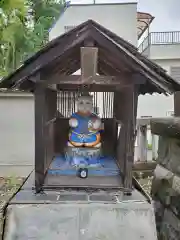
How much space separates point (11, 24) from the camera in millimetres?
6348

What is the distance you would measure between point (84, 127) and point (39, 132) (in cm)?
58

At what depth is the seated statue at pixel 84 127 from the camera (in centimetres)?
288

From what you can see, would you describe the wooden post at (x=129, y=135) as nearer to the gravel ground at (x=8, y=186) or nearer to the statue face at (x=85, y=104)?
the statue face at (x=85, y=104)

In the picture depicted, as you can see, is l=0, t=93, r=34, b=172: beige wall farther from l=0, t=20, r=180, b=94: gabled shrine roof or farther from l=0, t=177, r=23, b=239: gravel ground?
l=0, t=20, r=180, b=94: gabled shrine roof

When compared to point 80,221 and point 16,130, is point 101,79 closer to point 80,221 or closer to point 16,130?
point 80,221

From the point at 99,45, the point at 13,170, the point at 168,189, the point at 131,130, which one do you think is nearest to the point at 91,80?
the point at 99,45

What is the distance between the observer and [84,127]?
2.92 m

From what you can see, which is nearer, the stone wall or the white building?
the stone wall

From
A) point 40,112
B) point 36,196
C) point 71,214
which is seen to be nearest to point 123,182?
point 71,214

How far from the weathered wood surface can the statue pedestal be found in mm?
704

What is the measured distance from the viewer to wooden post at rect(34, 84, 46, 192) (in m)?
2.45

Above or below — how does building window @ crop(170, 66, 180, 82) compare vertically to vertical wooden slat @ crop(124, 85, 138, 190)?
above

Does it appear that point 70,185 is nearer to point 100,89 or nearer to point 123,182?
point 123,182

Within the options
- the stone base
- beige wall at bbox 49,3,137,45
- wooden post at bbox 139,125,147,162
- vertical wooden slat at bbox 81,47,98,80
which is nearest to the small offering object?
the stone base
